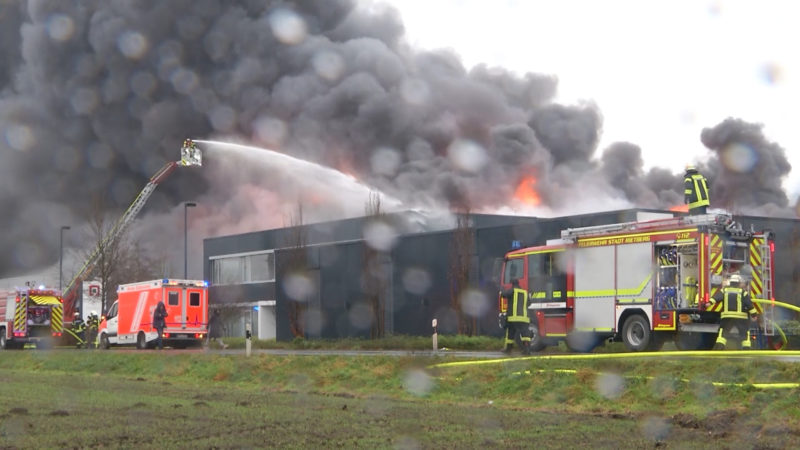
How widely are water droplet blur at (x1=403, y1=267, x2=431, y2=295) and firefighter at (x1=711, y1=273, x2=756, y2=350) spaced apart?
909 inches

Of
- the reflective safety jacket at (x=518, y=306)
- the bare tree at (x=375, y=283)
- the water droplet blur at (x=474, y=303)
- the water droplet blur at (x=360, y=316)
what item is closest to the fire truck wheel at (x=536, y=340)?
the reflective safety jacket at (x=518, y=306)

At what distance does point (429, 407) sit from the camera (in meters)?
14.0

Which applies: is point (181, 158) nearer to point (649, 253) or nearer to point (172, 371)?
point (172, 371)

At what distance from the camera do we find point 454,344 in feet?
106

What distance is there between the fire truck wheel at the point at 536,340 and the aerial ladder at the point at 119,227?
25.1 metres

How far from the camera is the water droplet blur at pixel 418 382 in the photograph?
1633 cm

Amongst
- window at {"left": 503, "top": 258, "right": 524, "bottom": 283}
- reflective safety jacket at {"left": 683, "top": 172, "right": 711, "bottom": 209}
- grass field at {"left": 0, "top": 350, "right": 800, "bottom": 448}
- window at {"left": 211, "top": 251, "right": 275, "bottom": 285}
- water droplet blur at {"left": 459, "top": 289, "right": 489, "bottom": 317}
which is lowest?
grass field at {"left": 0, "top": 350, "right": 800, "bottom": 448}

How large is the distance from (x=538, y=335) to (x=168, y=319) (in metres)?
16.5

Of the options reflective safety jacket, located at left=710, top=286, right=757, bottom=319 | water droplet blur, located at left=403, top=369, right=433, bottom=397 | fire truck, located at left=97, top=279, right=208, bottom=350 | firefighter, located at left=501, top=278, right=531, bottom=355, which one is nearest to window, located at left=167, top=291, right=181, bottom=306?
fire truck, located at left=97, top=279, right=208, bottom=350

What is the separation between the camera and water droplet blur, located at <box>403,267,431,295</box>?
1689 inches

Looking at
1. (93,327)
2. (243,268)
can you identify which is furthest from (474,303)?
(243,268)

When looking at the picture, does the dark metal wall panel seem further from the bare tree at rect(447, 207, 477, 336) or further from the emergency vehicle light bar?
the emergency vehicle light bar

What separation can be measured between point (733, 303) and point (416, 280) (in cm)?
2409

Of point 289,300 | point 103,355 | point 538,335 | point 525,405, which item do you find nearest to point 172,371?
point 103,355
